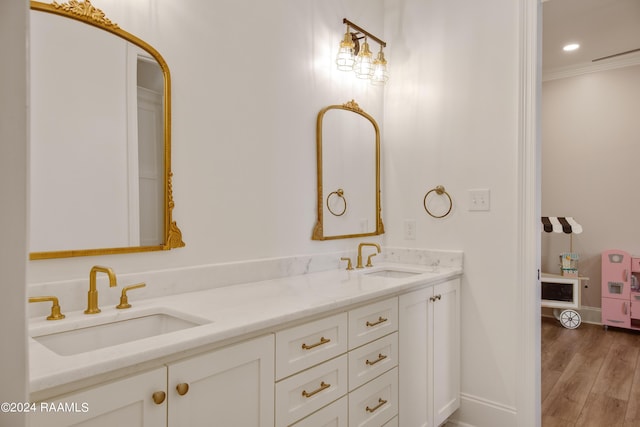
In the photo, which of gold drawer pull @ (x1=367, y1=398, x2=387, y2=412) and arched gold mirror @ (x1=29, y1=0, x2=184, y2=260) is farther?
gold drawer pull @ (x1=367, y1=398, x2=387, y2=412)

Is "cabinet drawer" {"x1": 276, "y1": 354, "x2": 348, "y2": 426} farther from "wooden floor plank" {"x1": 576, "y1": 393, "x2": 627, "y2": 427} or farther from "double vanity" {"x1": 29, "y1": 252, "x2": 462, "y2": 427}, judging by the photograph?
"wooden floor plank" {"x1": 576, "y1": 393, "x2": 627, "y2": 427}

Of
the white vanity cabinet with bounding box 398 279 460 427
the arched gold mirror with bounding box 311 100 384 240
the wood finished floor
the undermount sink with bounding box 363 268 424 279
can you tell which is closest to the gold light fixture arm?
the arched gold mirror with bounding box 311 100 384 240

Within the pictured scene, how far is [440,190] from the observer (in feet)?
7.80

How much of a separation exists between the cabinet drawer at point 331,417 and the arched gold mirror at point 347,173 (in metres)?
0.89

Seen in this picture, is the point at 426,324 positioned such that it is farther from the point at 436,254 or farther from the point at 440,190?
the point at 440,190

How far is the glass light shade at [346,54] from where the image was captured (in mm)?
2238

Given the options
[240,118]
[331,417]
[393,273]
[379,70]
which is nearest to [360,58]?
[379,70]

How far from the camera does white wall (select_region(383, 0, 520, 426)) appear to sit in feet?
7.07

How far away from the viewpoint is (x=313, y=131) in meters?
2.18

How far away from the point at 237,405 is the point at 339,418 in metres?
0.50

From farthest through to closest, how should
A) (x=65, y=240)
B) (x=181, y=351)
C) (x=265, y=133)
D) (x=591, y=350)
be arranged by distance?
(x=591, y=350), (x=265, y=133), (x=65, y=240), (x=181, y=351)

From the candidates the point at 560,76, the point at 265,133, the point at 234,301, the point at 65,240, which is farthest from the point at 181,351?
the point at 560,76

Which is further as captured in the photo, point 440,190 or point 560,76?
point 560,76

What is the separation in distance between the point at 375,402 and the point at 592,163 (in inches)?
167
